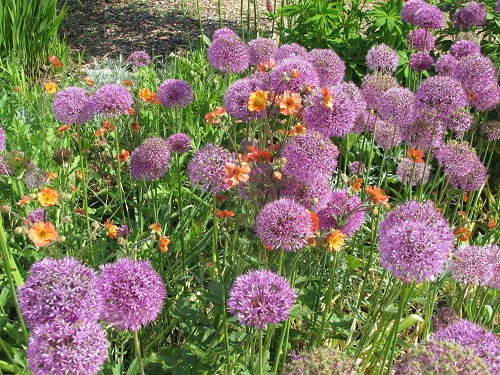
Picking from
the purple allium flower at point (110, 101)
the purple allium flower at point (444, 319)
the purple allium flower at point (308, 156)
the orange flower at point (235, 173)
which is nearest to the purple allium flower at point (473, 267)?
the purple allium flower at point (444, 319)

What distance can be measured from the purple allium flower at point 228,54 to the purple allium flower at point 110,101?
1.83ft

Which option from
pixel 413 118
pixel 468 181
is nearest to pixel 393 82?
pixel 413 118

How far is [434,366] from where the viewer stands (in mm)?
1301

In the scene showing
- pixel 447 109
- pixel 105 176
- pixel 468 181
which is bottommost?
pixel 105 176

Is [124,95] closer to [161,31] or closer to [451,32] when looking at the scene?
[451,32]

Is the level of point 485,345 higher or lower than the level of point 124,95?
lower

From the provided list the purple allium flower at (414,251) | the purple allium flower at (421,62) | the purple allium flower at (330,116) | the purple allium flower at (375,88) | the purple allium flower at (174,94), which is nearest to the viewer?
the purple allium flower at (414,251)

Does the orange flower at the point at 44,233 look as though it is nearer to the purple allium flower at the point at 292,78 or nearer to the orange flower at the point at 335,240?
the orange flower at the point at 335,240

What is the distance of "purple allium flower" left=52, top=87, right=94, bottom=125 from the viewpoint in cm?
273

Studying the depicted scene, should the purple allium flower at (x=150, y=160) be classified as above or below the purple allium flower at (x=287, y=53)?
below

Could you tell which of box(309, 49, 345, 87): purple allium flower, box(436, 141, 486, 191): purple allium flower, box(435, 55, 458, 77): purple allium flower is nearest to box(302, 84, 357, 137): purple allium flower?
box(309, 49, 345, 87): purple allium flower

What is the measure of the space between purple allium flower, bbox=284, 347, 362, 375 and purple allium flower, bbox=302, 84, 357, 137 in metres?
0.98

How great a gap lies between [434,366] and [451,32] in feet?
11.9

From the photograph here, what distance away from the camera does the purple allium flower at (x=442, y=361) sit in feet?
4.24
